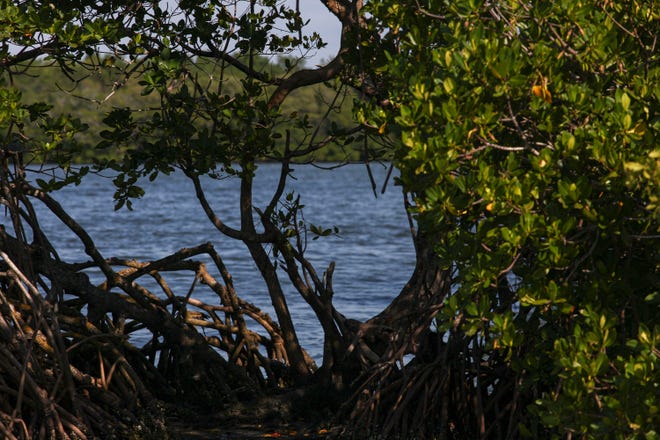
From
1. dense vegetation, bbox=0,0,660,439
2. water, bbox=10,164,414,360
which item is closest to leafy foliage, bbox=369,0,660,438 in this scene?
dense vegetation, bbox=0,0,660,439

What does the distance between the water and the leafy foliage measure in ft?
9.47

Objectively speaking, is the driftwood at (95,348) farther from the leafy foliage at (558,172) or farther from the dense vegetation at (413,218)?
the leafy foliage at (558,172)

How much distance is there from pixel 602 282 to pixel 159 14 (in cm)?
295

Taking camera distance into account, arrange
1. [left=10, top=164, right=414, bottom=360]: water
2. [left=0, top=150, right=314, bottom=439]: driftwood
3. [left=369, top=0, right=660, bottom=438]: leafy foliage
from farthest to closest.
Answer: [left=10, top=164, right=414, bottom=360]: water → [left=0, top=150, right=314, bottom=439]: driftwood → [left=369, top=0, right=660, bottom=438]: leafy foliage

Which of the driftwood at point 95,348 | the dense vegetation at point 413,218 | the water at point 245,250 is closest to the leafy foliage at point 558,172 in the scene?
the dense vegetation at point 413,218

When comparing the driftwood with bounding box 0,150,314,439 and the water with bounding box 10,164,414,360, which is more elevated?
the driftwood with bounding box 0,150,314,439

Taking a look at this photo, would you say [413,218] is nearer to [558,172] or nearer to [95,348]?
[558,172]

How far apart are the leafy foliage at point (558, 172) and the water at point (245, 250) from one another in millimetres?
2887

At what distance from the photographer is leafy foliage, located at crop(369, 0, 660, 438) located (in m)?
3.26

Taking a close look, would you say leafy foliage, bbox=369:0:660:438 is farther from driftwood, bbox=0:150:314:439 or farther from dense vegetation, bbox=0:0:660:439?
driftwood, bbox=0:150:314:439

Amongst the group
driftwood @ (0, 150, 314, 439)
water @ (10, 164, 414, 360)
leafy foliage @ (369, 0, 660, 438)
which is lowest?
water @ (10, 164, 414, 360)

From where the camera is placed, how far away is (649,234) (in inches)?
138

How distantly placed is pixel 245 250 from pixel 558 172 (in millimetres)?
17607

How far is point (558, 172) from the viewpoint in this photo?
3424 millimetres
